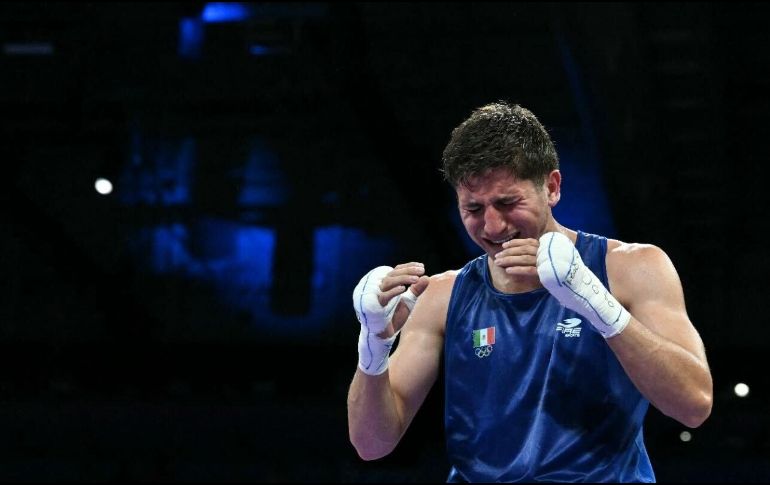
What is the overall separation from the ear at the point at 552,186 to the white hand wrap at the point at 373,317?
1.62ft

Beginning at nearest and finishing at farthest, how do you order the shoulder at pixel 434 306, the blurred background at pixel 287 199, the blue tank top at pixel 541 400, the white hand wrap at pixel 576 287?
the white hand wrap at pixel 576 287 → the blue tank top at pixel 541 400 → the shoulder at pixel 434 306 → the blurred background at pixel 287 199

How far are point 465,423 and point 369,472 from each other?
7490 mm

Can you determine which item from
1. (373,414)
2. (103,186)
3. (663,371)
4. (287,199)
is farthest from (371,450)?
(103,186)

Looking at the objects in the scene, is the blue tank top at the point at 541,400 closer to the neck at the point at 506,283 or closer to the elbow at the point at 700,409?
the neck at the point at 506,283

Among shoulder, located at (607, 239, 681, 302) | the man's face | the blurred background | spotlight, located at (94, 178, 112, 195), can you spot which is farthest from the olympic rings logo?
spotlight, located at (94, 178, 112, 195)

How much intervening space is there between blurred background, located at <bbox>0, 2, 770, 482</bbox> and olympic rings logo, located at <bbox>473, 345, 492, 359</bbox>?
449 centimetres

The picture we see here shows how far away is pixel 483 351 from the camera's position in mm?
2957

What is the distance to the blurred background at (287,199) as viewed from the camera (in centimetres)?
859

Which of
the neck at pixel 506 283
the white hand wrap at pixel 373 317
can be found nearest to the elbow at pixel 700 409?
the neck at pixel 506 283

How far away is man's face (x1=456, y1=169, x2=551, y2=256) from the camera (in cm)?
283

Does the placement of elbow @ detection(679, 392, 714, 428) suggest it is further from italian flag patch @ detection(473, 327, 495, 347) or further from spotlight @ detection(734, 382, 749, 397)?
spotlight @ detection(734, 382, 749, 397)

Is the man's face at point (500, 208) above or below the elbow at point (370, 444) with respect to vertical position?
above

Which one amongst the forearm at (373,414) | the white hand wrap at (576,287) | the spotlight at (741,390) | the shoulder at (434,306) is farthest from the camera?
the spotlight at (741,390)

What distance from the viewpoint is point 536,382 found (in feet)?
9.30
